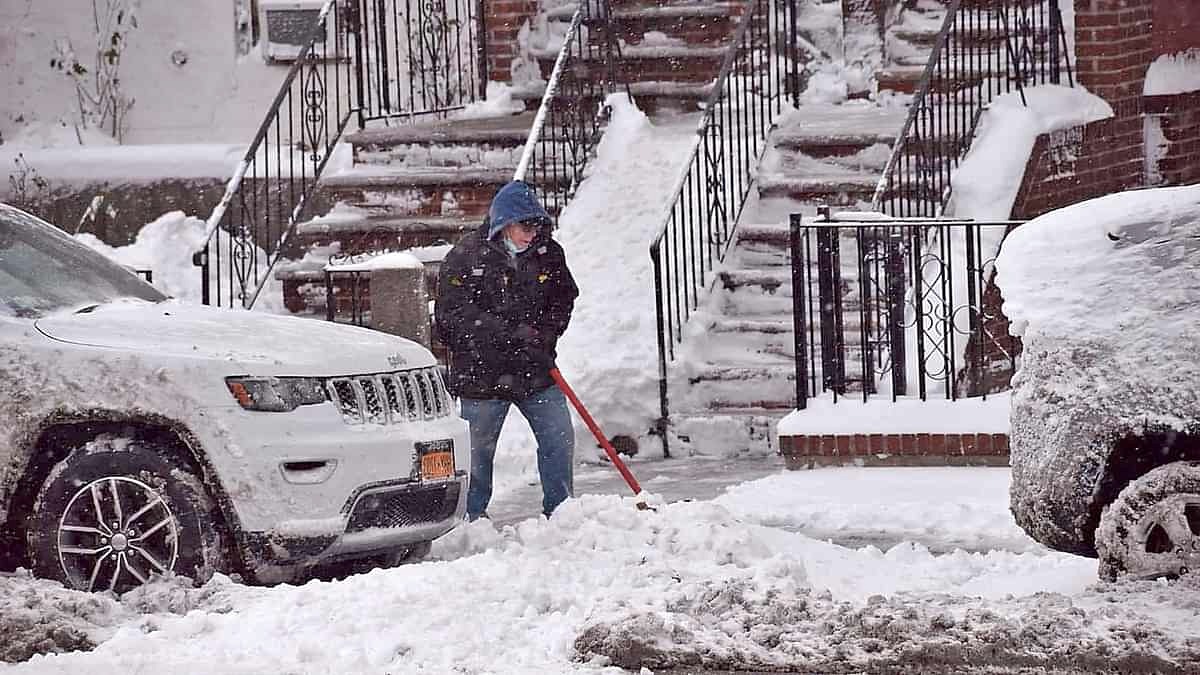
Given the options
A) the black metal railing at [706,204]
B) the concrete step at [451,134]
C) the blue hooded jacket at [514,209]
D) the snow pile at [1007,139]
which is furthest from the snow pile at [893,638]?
the concrete step at [451,134]

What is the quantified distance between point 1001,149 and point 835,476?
3251 mm

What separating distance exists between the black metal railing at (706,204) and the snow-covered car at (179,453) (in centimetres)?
397

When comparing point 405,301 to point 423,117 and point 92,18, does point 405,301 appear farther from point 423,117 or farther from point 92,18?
point 92,18

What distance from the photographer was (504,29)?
15219 millimetres

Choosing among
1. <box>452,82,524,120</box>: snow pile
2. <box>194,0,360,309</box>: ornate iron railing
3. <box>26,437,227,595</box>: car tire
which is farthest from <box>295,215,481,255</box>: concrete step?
<box>26,437,227,595</box>: car tire

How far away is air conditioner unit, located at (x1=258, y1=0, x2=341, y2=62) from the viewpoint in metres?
17.0

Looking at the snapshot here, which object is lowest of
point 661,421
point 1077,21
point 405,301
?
point 661,421

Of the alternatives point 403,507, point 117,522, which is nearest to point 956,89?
point 403,507

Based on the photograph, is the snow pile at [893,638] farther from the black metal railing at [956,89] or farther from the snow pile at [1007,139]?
the snow pile at [1007,139]

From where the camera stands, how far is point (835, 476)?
9852 millimetres

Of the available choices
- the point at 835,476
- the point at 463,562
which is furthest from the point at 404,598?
the point at 835,476

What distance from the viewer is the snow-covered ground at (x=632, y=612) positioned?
20.1 feet

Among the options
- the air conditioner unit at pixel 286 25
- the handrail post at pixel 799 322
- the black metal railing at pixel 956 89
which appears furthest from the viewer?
the air conditioner unit at pixel 286 25

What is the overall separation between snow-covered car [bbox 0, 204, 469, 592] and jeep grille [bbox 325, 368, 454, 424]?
0.01m
